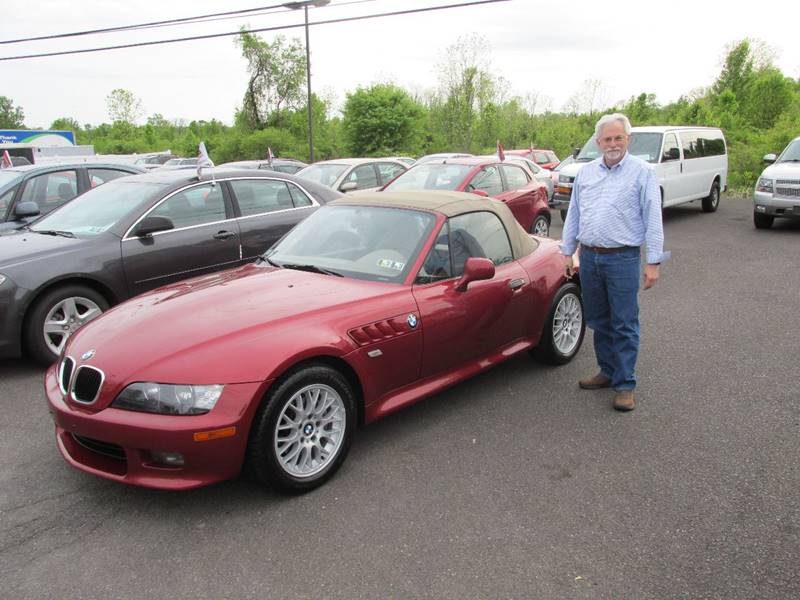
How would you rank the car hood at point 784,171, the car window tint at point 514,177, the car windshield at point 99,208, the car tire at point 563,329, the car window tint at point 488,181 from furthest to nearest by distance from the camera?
1. the car hood at point 784,171
2. the car window tint at point 514,177
3. the car window tint at point 488,181
4. the car windshield at point 99,208
5. the car tire at point 563,329

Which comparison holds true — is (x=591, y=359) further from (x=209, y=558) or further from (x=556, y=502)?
(x=209, y=558)

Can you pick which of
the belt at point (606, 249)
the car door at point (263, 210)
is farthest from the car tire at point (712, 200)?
the belt at point (606, 249)

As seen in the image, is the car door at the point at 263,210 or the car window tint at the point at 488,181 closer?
the car door at the point at 263,210

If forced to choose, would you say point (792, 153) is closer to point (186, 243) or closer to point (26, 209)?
point (186, 243)

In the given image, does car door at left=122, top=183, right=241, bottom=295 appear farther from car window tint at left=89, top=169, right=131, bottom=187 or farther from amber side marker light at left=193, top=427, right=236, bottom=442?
amber side marker light at left=193, top=427, right=236, bottom=442

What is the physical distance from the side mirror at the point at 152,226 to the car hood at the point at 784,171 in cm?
A: 1087

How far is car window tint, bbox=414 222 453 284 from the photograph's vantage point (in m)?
4.00

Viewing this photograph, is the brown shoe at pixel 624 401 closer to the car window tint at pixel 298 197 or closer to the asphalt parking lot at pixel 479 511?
the asphalt parking lot at pixel 479 511

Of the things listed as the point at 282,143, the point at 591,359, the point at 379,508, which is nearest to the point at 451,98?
the point at 282,143

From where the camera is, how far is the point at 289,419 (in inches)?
127

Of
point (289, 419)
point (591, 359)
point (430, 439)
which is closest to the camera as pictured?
point (289, 419)

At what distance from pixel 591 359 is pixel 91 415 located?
13.1 ft

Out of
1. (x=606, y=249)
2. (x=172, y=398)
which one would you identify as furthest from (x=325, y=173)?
(x=172, y=398)

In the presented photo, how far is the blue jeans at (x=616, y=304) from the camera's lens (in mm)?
4316
